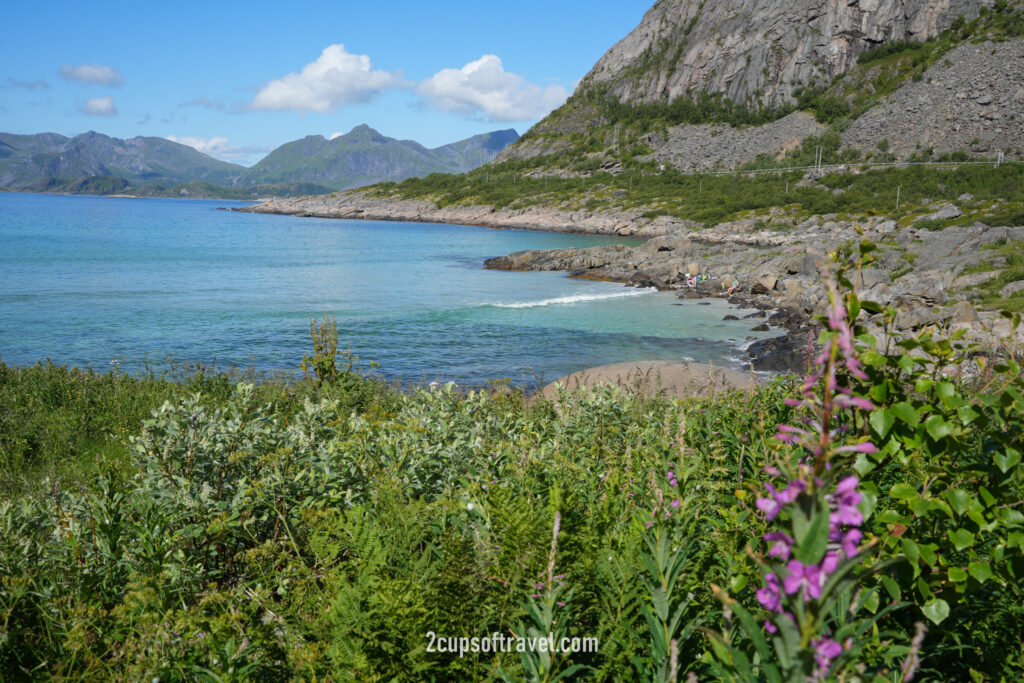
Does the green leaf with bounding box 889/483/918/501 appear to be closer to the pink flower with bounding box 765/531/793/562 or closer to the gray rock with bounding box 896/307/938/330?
the pink flower with bounding box 765/531/793/562

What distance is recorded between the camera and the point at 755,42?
458 ft

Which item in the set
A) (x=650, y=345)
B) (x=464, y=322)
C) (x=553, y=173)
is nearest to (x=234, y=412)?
(x=650, y=345)

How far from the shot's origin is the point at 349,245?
244 ft

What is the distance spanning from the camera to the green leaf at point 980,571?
2.27 meters

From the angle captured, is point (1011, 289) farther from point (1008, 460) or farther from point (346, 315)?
point (346, 315)

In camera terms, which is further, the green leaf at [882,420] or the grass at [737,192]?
the grass at [737,192]

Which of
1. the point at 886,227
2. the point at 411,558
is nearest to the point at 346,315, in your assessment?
the point at 411,558

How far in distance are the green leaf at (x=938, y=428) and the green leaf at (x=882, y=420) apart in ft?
0.50

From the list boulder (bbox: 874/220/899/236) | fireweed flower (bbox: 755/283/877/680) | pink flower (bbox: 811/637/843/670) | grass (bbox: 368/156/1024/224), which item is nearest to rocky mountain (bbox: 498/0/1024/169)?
grass (bbox: 368/156/1024/224)

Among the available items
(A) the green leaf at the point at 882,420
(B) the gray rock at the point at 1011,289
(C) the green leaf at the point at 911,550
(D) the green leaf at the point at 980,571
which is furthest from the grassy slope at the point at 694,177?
(C) the green leaf at the point at 911,550

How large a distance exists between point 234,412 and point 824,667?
5019 mm

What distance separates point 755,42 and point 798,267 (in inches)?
5030

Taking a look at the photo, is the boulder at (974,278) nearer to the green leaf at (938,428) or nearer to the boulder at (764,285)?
A: the boulder at (764,285)

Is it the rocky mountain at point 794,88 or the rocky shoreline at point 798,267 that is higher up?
the rocky mountain at point 794,88
